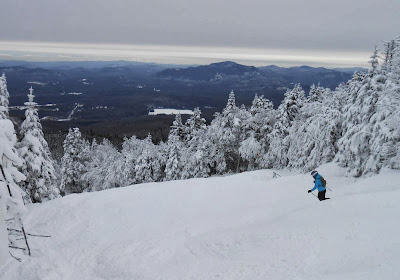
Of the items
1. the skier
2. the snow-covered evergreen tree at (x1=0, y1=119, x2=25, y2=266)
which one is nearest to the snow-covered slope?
the skier

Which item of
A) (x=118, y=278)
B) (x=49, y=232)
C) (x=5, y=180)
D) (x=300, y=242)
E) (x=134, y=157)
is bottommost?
(x=134, y=157)

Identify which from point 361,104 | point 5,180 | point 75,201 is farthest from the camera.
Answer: point 361,104

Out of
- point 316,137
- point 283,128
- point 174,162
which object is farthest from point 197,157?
point 316,137

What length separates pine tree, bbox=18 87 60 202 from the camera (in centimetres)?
2042

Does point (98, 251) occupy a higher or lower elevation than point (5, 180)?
lower

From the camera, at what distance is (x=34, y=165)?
20.4 meters

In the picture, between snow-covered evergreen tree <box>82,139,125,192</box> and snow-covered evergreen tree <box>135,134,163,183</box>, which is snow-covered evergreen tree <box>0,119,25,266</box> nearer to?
snow-covered evergreen tree <box>135,134,163,183</box>

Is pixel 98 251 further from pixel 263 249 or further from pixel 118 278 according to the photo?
pixel 263 249

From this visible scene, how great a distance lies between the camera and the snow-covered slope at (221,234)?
8.67 metres

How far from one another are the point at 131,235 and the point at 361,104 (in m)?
17.7

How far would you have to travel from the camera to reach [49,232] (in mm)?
15008

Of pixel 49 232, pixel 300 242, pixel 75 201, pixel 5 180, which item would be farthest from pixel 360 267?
pixel 75 201

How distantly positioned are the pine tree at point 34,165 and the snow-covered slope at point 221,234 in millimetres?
3023

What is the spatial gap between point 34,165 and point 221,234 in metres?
14.9
